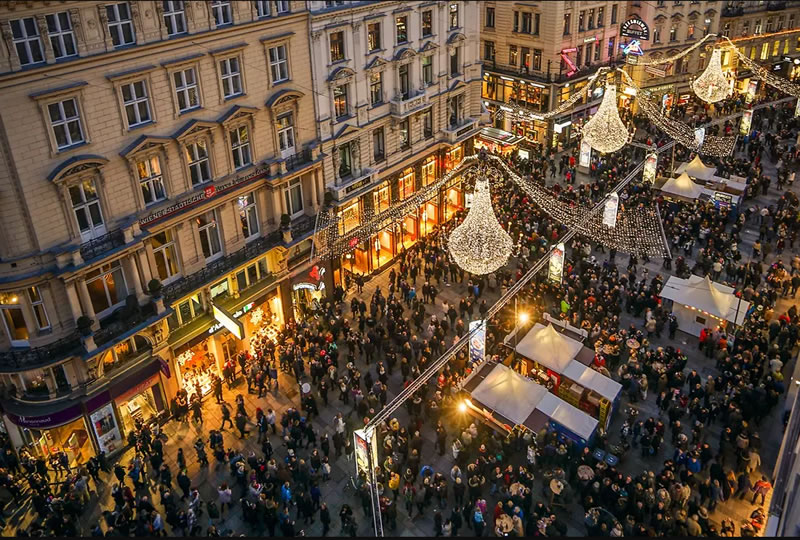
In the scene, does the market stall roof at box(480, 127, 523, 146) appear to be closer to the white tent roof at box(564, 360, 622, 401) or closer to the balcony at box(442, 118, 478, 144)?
the balcony at box(442, 118, 478, 144)

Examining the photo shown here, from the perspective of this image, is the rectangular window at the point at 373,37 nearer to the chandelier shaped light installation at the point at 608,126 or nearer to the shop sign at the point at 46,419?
the chandelier shaped light installation at the point at 608,126

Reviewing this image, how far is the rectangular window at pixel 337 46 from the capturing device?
28028mm

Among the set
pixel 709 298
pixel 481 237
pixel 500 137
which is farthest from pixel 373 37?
pixel 709 298

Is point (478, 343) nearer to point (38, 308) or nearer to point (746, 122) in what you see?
point (38, 308)

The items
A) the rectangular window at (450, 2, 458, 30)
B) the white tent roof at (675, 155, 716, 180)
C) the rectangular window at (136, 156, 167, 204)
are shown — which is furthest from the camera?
the white tent roof at (675, 155, 716, 180)

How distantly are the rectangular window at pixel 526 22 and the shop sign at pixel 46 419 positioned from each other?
38.5 meters

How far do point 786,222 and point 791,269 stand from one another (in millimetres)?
3352

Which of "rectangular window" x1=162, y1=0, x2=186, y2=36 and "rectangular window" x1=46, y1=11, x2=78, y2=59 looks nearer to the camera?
"rectangular window" x1=46, y1=11, x2=78, y2=59

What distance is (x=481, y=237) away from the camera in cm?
2145

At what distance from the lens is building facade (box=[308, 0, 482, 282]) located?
1125 inches

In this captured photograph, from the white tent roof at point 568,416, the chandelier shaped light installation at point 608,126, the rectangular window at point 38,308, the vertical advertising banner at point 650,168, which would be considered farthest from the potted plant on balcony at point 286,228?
the vertical advertising banner at point 650,168

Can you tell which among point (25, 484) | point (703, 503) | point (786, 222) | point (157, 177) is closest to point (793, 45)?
point (786, 222)

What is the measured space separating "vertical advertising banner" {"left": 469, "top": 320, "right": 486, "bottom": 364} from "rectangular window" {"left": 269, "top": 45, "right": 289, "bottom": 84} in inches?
510

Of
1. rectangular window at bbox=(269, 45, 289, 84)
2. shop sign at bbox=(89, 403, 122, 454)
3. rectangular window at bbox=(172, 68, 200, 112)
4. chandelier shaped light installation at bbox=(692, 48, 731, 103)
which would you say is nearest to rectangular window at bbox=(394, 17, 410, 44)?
rectangular window at bbox=(269, 45, 289, 84)
